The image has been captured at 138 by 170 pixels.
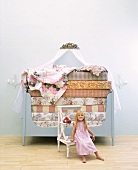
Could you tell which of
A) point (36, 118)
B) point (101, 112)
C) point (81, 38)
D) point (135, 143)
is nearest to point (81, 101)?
point (101, 112)

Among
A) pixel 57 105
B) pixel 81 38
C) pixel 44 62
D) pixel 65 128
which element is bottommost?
pixel 65 128

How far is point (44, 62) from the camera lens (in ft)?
11.4

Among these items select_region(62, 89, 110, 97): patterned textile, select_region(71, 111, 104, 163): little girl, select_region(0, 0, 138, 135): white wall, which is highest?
select_region(0, 0, 138, 135): white wall

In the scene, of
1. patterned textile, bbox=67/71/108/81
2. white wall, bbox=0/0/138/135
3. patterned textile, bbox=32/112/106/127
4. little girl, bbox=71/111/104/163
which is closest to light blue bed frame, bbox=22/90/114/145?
patterned textile, bbox=32/112/106/127

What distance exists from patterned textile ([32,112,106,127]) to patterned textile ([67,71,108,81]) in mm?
365

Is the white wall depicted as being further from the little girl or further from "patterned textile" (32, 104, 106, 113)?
the little girl

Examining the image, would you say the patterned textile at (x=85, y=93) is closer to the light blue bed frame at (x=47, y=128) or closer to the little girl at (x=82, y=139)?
the light blue bed frame at (x=47, y=128)

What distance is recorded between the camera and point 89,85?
2.85 metres

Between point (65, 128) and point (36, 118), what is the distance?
1.04 feet

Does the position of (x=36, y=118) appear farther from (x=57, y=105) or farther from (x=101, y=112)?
(x=101, y=112)

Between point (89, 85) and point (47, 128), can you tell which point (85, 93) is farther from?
point (47, 128)

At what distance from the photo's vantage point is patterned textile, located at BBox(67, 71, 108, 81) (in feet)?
9.44

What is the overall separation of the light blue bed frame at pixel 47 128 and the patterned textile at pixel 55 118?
0.12 ft

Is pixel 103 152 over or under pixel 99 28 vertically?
under
